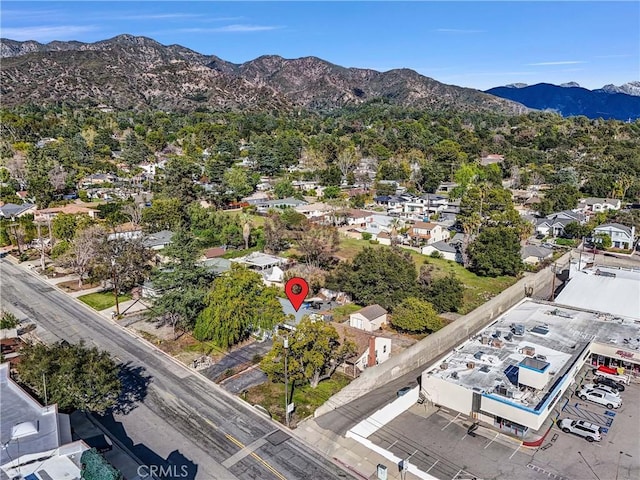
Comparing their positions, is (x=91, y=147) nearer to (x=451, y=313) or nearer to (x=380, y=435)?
(x=451, y=313)

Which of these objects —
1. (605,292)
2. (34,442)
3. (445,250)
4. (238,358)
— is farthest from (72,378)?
(445,250)

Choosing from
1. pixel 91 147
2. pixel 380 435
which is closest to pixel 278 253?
pixel 380 435

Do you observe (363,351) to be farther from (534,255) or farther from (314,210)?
(314,210)

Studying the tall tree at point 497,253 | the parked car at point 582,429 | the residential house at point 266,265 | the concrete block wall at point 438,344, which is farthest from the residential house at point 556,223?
the parked car at point 582,429

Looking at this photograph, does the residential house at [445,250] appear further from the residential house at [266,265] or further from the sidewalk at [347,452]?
the sidewalk at [347,452]

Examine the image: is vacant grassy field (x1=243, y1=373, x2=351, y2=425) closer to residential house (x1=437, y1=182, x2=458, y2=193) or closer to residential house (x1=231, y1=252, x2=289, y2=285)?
residential house (x1=231, y1=252, x2=289, y2=285)

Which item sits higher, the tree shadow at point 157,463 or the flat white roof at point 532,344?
the flat white roof at point 532,344

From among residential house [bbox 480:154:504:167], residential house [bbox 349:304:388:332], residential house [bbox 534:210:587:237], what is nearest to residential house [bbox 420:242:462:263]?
residential house [bbox 534:210:587:237]
